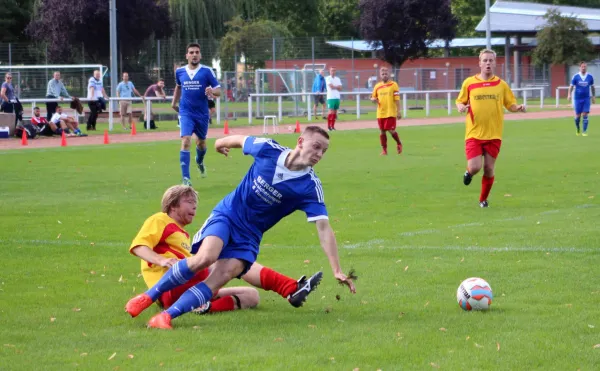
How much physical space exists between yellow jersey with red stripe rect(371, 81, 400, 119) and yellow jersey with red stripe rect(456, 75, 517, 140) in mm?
8461

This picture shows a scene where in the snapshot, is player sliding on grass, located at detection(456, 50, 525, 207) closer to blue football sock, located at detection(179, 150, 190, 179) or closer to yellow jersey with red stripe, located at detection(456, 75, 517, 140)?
yellow jersey with red stripe, located at detection(456, 75, 517, 140)

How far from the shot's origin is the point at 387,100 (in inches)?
864

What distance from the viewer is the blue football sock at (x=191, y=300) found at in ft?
21.0

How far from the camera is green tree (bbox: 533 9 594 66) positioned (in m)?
59.8

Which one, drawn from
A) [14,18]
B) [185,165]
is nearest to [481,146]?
[185,165]

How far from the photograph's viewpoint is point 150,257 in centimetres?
671

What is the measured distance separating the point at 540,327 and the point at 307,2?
74777 millimetres

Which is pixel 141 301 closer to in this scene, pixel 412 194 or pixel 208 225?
A: pixel 208 225

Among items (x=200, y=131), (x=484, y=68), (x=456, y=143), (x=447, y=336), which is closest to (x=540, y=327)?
(x=447, y=336)

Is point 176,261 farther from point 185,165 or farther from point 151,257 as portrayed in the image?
point 185,165

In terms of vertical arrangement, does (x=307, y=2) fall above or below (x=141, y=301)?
above

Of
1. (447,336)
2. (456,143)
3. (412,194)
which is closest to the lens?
(447,336)

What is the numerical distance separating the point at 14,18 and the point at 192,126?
169 ft

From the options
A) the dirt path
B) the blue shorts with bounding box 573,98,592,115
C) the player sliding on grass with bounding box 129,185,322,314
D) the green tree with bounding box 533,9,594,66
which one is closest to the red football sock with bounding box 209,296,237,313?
the player sliding on grass with bounding box 129,185,322,314
